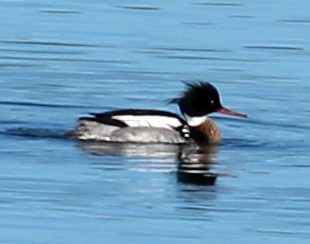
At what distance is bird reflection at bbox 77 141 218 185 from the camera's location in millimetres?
18641

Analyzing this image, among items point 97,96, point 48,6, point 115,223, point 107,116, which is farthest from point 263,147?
point 48,6

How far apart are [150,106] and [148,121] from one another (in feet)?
5.47

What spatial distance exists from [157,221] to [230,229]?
0.67 meters

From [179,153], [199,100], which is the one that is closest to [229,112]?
[199,100]

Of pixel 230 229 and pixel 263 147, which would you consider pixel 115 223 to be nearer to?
Answer: pixel 230 229

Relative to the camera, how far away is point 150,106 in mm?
22672

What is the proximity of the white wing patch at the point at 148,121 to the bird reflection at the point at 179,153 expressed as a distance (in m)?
0.28

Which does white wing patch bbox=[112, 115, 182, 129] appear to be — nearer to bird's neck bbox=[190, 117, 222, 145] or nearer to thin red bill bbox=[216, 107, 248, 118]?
bird's neck bbox=[190, 117, 222, 145]

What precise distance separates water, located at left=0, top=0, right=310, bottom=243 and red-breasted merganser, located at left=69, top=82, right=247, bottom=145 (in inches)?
11.7

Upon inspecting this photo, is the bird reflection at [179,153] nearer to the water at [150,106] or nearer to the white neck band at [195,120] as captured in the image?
the water at [150,106]

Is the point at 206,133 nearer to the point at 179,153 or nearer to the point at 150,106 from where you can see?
the point at 179,153

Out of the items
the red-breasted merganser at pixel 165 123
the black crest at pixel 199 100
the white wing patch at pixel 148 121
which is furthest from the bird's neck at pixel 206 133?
the white wing patch at pixel 148 121

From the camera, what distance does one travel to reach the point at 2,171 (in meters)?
18.1

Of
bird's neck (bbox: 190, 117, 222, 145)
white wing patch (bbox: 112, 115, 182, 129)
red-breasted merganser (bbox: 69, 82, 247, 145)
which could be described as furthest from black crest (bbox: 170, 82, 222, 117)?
white wing patch (bbox: 112, 115, 182, 129)
